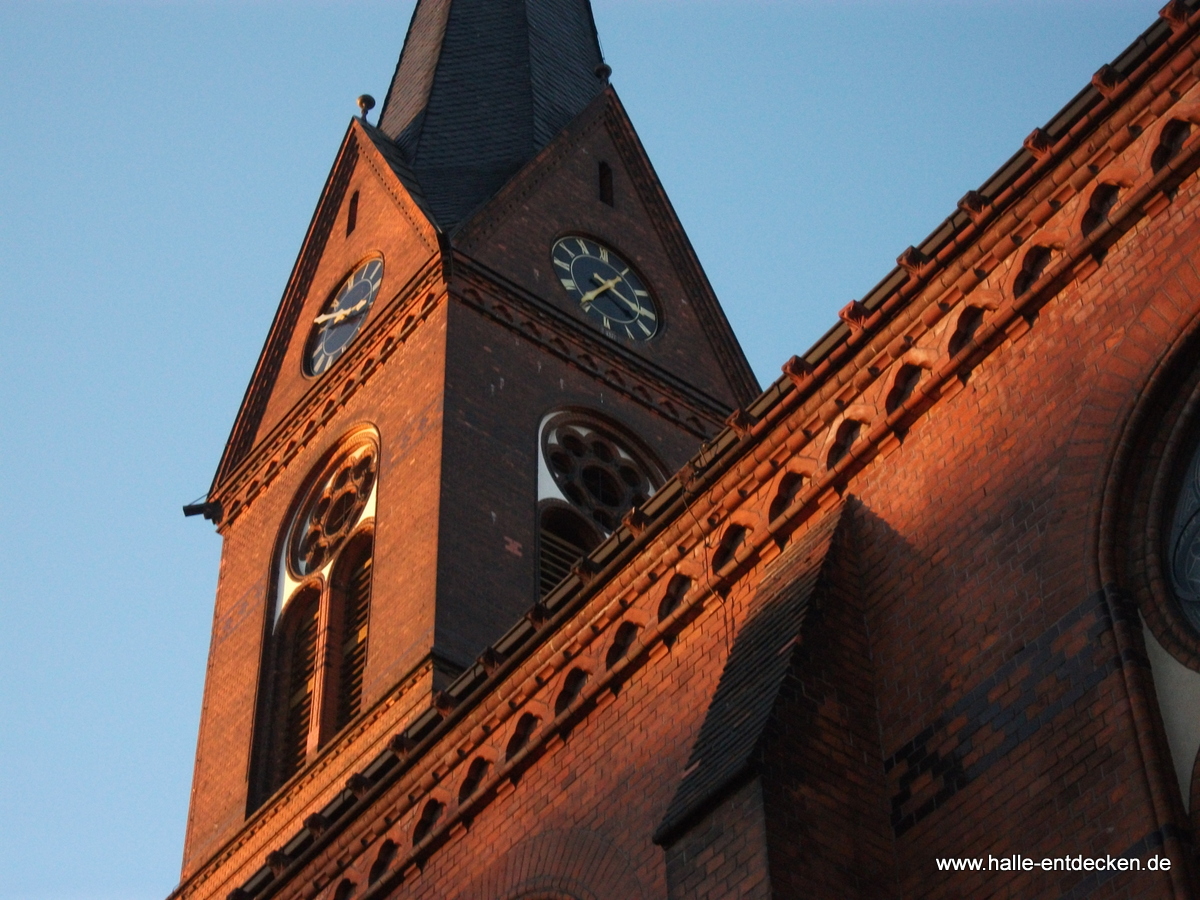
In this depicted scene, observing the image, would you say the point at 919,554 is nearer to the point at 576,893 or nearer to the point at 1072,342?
the point at 1072,342

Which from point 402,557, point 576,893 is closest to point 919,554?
point 576,893

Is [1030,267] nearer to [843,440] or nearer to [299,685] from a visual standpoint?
[843,440]

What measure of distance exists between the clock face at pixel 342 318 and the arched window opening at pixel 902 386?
652 inches

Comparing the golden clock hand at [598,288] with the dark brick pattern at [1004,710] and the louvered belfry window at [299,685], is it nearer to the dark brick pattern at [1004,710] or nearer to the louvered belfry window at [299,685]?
the louvered belfry window at [299,685]

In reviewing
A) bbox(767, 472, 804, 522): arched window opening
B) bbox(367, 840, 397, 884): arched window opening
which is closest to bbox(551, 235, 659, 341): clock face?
bbox(367, 840, 397, 884): arched window opening

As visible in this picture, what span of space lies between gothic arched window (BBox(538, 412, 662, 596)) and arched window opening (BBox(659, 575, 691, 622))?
34.6 feet

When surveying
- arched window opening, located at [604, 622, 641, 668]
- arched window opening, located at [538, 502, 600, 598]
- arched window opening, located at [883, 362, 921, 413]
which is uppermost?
arched window opening, located at [538, 502, 600, 598]

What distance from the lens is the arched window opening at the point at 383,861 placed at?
15.0 metres

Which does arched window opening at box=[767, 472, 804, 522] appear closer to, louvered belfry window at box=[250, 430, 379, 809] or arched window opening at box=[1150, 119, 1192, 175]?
arched window opening at box=[1150, 119, 1192, 175]

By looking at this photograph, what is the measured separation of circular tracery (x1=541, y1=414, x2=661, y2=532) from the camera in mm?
25797

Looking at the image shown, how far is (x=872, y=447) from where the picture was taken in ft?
41.2

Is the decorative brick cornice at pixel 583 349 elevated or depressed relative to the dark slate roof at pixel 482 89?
depressed

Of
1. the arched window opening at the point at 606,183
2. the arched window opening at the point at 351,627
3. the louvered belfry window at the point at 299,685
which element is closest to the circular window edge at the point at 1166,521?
the arched window opening at the point at 351,627

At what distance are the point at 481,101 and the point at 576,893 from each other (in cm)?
2160
